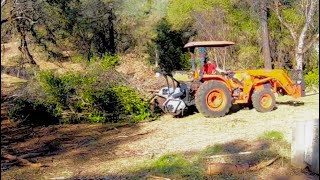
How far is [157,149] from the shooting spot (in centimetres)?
609

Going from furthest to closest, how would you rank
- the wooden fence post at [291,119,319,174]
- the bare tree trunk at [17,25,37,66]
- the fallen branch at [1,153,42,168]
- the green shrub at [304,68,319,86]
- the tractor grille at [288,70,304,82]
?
the bare tree trunk at [17,25,37,66], the tractor grille at [288,70,304,82], the fallen branch at [1,153,42,168], the green shrub at [304,68,319,86], the wooden fence post at [291,119,319,174]

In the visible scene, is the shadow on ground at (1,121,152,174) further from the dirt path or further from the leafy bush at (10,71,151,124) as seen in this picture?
→ the leafy bush at (10,71,151,124)

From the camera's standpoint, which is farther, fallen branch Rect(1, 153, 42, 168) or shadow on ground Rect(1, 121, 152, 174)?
shadow on ground Rect(1, 121, 152, 174)

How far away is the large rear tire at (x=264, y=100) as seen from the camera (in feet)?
27.8

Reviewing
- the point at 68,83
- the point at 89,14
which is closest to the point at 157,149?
the point at 68,83

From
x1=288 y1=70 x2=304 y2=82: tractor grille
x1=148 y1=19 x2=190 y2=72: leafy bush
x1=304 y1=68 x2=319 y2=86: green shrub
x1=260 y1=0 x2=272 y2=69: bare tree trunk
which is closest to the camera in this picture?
x1=304 y1=68 x2=319 y2=86: green shrub

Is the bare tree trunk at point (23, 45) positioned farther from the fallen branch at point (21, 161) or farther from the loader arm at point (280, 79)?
the fallen branch at point (21, 161)

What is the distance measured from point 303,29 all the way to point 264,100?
8.78ft

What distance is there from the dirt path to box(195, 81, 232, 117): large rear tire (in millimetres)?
171

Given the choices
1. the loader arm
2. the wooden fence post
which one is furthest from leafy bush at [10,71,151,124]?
the wooden fence post

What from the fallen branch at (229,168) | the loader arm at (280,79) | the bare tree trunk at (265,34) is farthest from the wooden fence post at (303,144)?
the bare tree trunk at (265,34)

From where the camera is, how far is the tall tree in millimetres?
4914

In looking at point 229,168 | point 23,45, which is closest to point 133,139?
point 229,168

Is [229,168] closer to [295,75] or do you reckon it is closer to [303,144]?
[303,144]
